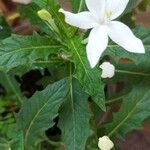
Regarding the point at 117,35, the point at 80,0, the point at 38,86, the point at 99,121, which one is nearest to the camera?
the point at 117,35

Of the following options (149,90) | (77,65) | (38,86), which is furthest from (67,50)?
(38,86)

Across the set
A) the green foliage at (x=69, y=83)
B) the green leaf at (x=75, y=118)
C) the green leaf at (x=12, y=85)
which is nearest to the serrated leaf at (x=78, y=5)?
the green foliage at (x=69, y=83)

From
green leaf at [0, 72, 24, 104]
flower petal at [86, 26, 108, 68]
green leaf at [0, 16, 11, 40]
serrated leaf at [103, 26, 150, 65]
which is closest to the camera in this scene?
flower petal at [86, 26, 108, 68]

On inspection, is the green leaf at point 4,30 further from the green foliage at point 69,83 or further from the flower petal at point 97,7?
the flower petal at point 97,7

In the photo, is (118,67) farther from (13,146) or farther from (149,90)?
(13,146)

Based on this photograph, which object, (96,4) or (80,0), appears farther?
(80,0)

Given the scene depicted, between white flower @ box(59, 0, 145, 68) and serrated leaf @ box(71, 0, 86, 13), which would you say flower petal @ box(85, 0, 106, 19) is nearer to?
white flower @ box(59, 0, 145, 68)

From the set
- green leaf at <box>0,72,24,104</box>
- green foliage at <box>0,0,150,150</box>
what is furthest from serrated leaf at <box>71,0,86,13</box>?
green leaf at <box>0,72,24,104</box>
